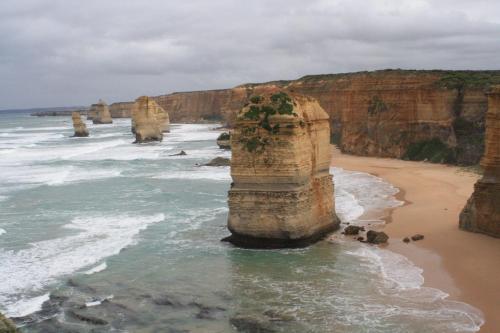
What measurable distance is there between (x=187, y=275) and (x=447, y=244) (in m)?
8.01

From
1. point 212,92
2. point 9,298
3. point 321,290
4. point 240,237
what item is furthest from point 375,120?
point 212,92

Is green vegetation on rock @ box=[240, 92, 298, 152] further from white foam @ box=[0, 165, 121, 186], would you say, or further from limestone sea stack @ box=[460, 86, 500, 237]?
white foam @ box=[0, 165, 121, 186]

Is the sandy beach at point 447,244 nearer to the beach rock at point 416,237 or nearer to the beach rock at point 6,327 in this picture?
the beach rock at point 416,237

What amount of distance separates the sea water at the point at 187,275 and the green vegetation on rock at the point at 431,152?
12.0 m

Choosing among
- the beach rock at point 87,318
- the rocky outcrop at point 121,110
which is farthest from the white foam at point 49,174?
the rocky outcrop at point 121,110

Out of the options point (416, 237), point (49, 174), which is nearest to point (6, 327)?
point (416, 237)

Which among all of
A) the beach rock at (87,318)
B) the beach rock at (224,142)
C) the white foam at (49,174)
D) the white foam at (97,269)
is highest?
the beach rock at (224,142)

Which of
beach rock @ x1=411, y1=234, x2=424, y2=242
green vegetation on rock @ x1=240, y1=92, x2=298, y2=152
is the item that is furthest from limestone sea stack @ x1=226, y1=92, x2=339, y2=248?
beach rock @ x1=411, y1=234, x2=424, y2=242

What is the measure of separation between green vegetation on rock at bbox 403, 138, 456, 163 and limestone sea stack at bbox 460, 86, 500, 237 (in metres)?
20.0

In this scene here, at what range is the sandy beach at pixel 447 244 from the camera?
44.7 ft

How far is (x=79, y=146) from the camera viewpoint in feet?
201

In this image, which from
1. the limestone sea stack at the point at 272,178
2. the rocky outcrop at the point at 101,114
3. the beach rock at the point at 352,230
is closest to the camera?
the limestone sea stack at the point at 272,178

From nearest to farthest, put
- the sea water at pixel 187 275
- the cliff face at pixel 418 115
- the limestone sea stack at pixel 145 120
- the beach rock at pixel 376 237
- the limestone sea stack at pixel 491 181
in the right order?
the sea water at pixel 187 275
the limestone sea stack at pixel 491 181
the beach rock at pixel 376 237
the cliff face at pixel 418 115
the limestone sea stack at pixel 145 120

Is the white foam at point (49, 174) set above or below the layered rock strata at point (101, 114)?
below
